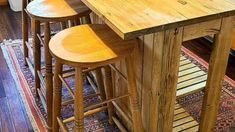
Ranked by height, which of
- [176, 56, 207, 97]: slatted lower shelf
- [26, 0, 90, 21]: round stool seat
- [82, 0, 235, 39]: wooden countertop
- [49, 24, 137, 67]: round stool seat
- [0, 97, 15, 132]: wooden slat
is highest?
[82, 0, 235, 39]: wooden countertop

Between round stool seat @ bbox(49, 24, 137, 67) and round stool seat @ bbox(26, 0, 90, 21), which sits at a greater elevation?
round stool seat @ bbox(26, 0, 90, 21)

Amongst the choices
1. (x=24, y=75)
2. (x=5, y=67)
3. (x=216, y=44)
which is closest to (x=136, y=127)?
(x=216, y=44)

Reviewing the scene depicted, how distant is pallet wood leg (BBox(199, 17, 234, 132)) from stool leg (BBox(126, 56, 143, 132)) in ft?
1.22

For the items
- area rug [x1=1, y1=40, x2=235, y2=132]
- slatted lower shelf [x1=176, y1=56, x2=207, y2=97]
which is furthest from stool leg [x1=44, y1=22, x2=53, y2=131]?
slatted lower shelf [x1=176, y1=56, x2=207, y2=97]

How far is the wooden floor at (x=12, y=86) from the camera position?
82.9 inches

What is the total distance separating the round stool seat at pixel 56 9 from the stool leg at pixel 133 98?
52 cm

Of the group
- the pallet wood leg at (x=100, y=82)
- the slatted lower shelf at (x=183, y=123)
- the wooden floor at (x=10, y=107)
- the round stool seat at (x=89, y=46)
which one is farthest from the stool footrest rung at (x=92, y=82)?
the round stool seat at (x=89, y=46)

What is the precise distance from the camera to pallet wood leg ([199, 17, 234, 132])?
4.83ft

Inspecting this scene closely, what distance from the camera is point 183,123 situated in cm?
193

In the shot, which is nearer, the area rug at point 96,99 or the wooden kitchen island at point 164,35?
the wooden kitchen island at point 164,35

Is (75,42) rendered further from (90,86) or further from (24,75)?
(24,75)

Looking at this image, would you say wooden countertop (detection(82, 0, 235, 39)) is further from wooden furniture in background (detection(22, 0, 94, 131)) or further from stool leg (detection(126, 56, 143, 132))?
wooden furniture in background (detection(22, 0, 94, 131))

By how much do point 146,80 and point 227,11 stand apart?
1.69 ft

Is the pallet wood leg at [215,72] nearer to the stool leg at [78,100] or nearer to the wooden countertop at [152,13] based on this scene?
the wooden countertop at [152,13]
